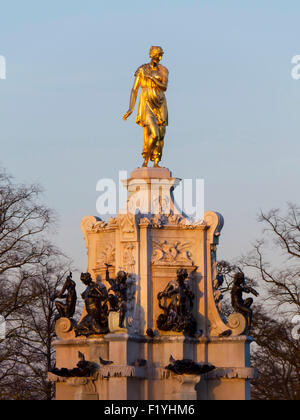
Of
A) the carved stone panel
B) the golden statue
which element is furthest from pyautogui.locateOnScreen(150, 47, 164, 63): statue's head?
the carved stone panel

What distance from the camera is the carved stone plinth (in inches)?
1325

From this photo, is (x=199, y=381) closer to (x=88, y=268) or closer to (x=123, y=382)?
(x=123, y=382)

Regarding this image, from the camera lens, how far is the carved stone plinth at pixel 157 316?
33.7 m

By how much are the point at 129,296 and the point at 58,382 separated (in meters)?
2.75

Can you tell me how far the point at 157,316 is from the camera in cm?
3441

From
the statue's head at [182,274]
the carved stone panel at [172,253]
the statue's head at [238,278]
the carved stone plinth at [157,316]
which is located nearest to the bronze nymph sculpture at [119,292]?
the carved stone plinth at [157,316]

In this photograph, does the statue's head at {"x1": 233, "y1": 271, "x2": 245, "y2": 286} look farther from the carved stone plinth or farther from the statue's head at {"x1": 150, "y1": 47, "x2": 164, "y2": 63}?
the statue's head at {"x1": 150, "y1": 47, "x2": 164, "y2": 63}

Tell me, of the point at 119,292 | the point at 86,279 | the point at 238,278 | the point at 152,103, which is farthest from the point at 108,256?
the point at 152,103

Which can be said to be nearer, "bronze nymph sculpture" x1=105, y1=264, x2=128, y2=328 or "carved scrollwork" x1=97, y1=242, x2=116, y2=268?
"bronze nymph sculpture" x1=105, y1=264, x2=128, y2=328

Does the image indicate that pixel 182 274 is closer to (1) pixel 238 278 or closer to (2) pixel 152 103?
(1) pixel 238 278

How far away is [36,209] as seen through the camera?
41781 mm

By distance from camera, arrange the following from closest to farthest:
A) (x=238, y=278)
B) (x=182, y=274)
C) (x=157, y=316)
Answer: (x=182, y=274)
(x=157, y=316)
(x=238, y=278)

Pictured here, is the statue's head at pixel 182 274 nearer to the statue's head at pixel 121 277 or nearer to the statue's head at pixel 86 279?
the statue's head at pixel 121 277

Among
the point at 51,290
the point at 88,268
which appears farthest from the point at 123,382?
the point at 51,290
